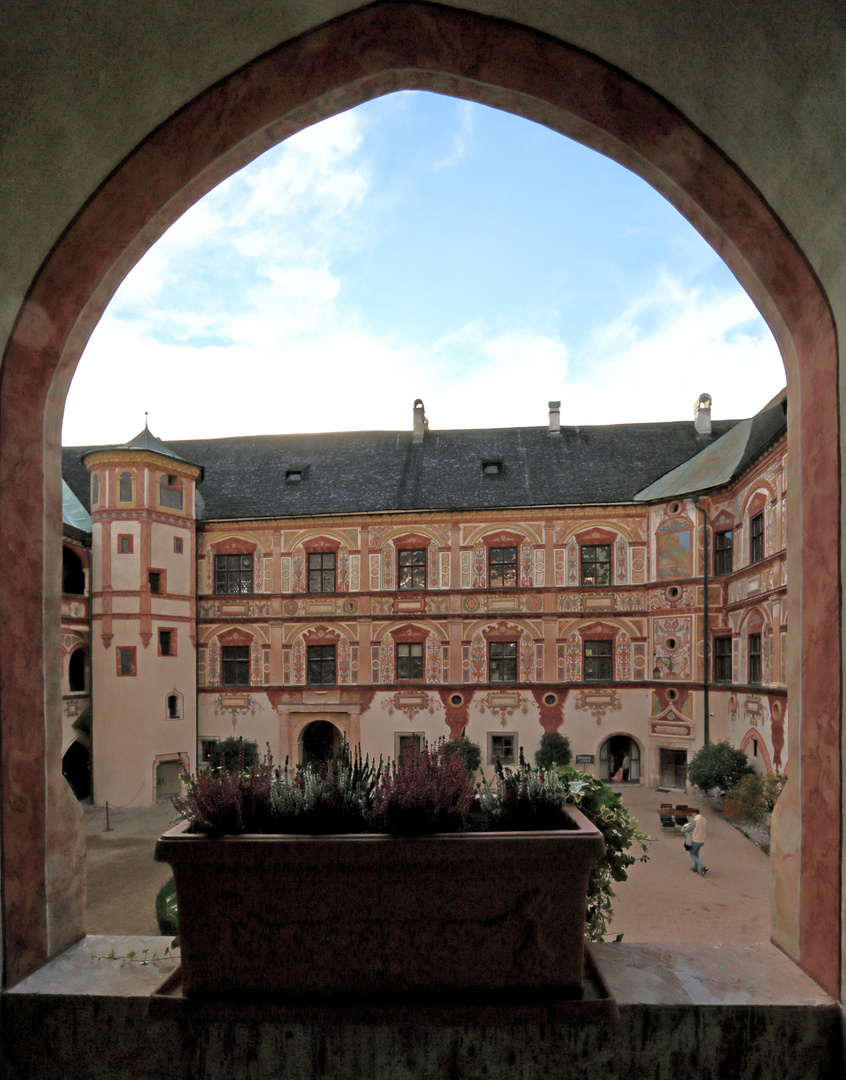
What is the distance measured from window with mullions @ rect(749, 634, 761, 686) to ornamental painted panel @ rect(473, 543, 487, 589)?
6893mm

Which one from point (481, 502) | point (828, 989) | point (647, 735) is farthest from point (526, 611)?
point (828, 989)

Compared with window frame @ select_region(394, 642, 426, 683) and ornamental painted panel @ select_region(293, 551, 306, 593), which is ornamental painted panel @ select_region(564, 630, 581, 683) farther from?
ornamental painted panel @ select_region(293, 551, 306, 593)

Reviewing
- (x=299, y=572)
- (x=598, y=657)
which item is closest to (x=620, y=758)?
(x=598, y=657)

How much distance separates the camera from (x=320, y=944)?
86.7 inches

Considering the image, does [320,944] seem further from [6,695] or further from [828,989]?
[828,989]

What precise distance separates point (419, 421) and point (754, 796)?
1369cm

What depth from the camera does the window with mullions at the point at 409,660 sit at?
1898 centimetres

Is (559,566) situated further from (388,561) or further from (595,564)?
(388,561)

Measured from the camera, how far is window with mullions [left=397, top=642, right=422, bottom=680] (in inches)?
747

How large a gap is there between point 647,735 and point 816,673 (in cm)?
1691

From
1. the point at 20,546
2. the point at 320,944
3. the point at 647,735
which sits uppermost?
the point at 20,546

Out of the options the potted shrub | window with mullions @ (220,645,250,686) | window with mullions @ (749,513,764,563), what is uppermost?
window with mullions @ (749,513,764,563)

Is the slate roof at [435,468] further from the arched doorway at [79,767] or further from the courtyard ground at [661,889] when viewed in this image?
the courtyard ground at [661,889]

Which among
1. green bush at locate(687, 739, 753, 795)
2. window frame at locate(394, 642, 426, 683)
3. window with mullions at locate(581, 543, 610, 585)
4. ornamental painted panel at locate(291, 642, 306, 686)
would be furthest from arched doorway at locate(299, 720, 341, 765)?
green bush at locate(687, 739, 753, 795)
